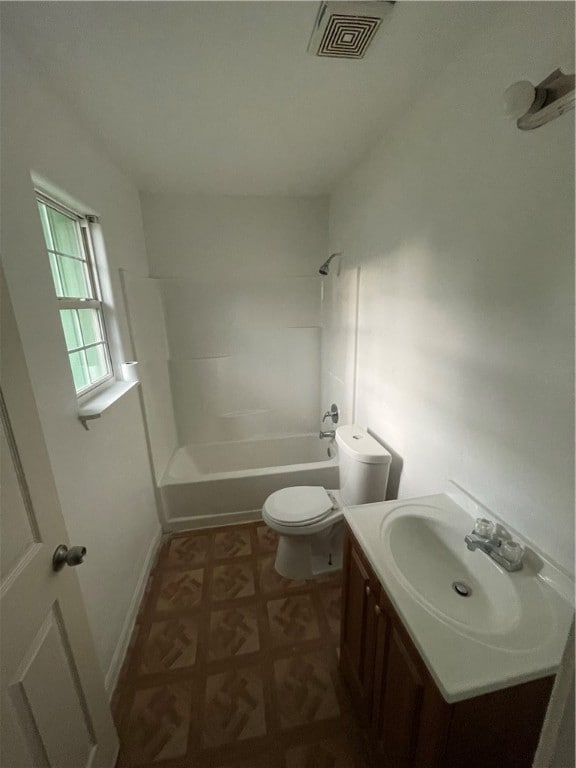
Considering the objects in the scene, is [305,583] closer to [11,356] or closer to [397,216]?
[11,356]

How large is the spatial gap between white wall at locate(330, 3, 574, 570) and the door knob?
132 centimetres

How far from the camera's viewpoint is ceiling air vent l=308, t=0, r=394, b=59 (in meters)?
0.89

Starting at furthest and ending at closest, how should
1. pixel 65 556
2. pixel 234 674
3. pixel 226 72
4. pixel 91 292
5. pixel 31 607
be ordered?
1. pixel 91 292
2. pixel 234 674
3. pixel 226 72
4. pixel 65 556
5. pixel 31 607

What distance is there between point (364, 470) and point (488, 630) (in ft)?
Answer: 2.93

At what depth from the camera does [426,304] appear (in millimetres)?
1378

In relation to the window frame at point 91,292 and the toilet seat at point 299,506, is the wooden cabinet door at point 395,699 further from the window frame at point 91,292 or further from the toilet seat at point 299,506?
the window frame at point 91,292

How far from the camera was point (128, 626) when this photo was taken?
1.57 meters

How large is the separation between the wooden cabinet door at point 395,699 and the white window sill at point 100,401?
130cm

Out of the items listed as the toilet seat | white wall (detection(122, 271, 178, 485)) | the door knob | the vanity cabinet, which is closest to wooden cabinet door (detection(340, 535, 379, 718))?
the vanity cabinet

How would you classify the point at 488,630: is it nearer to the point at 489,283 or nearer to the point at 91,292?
the point at 489,283

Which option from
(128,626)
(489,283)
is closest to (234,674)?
(128,626)

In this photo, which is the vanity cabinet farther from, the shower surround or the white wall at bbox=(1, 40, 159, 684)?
the shower surround

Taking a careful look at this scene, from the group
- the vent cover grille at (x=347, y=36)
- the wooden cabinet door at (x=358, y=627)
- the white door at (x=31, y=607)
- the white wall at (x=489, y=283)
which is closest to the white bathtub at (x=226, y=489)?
the white wall at (x=489, y=283)

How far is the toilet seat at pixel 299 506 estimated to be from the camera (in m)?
1.76
